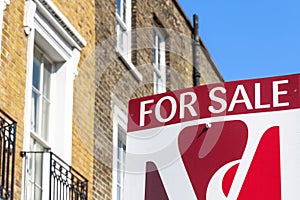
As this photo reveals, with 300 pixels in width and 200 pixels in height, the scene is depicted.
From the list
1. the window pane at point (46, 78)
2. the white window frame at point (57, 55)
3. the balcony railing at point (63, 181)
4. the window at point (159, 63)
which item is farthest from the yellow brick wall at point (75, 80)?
the window at point (159, 63)

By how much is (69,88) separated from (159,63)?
602 cm

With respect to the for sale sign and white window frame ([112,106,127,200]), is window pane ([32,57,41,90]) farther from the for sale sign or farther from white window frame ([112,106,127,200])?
the for sale sign

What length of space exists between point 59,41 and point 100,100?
6.09 ft

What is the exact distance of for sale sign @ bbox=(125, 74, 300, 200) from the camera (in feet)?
14.8

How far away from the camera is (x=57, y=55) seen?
463 inches

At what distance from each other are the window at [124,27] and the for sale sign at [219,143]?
9865mm

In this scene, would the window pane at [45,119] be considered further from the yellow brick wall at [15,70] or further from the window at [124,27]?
the window at [124,27]

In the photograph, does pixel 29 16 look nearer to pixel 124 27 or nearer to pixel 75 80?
pixel 75 80

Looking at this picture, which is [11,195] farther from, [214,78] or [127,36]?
[214,78]

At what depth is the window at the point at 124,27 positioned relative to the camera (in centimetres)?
1490

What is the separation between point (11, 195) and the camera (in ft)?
30.5

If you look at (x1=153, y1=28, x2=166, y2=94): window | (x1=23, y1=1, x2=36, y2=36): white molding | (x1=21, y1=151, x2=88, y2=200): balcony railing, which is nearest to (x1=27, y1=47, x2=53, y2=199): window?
(x1=21, y1=151, x2=88, y2=200): balcony railing

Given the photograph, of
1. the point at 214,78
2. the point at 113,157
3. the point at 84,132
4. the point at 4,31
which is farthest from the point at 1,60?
the point at 214,78

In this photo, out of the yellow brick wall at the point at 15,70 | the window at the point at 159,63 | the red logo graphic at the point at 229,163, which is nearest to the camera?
the red logo graphic at the point at 229,163
